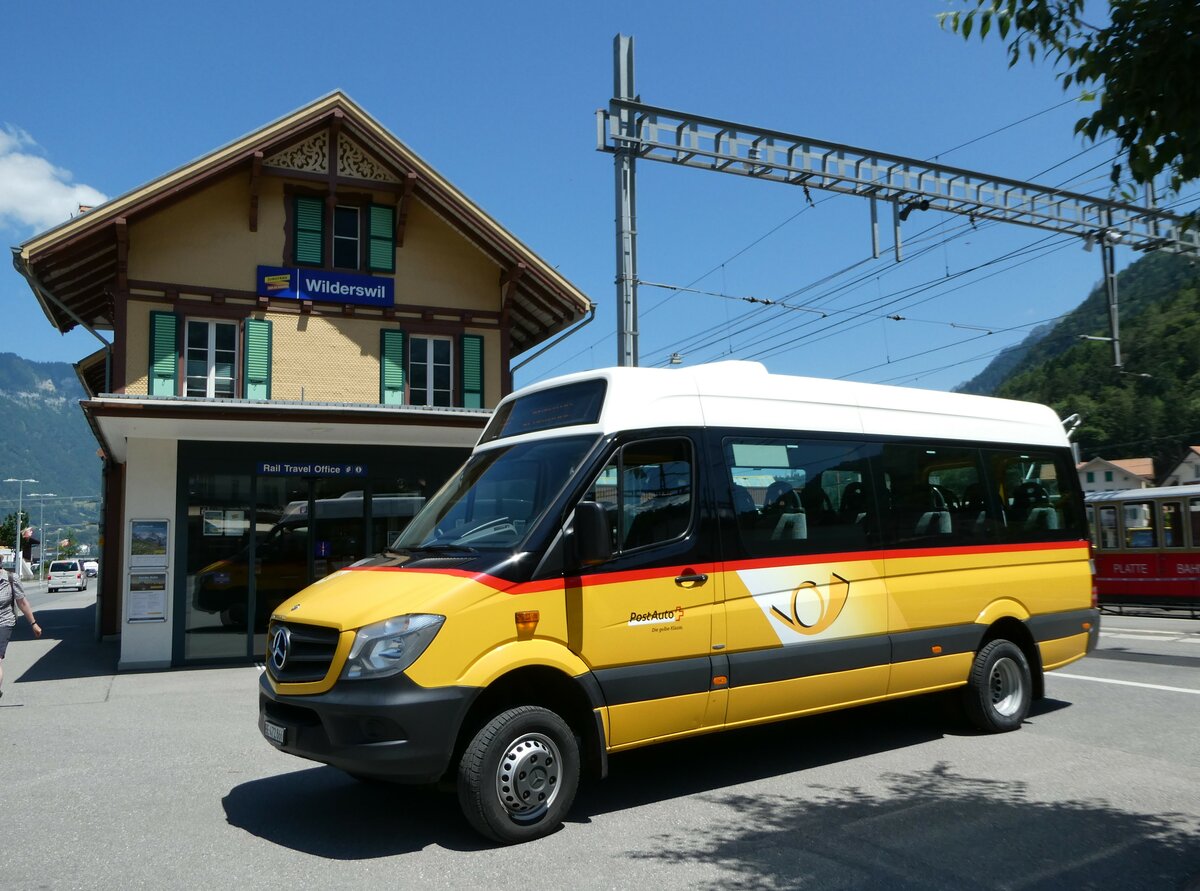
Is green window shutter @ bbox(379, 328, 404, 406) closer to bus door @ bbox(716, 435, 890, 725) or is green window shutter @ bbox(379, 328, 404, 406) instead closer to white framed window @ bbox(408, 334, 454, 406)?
white framed window @ bbox(408, 334, 454, 406)

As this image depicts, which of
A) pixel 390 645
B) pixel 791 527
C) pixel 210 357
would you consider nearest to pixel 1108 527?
pixel 791 527

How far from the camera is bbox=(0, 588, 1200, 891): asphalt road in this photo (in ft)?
16.1

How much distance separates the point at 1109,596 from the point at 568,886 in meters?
21.5

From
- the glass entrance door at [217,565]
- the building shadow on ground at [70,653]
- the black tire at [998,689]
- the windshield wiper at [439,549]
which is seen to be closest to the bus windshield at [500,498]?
the windshield wiper at [439,549]

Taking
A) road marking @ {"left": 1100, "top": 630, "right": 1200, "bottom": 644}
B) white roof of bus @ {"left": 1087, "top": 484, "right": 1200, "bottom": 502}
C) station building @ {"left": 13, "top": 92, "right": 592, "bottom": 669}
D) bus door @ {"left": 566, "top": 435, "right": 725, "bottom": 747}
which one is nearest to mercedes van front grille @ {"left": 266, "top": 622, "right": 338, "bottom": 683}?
bus door @ {"left": 566, "top": 435, "right": 725, "bottom": 747}

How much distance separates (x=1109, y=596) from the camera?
22.5 m

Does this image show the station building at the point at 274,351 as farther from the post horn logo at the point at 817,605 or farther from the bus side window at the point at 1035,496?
the post horn logo at the point at 817,605

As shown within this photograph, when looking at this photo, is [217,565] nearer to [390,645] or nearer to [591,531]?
[390,645]

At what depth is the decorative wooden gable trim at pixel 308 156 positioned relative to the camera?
57.7 feet

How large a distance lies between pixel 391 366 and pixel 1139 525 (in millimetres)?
16949

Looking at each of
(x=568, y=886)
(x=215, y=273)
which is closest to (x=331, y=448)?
(x=215, y=273)

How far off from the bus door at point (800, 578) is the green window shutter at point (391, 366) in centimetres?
1231

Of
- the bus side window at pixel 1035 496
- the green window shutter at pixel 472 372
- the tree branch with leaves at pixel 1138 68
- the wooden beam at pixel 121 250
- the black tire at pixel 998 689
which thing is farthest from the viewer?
the green window shutter at pixel 472 372

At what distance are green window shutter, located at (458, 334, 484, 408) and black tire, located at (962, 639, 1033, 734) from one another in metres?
12.3
